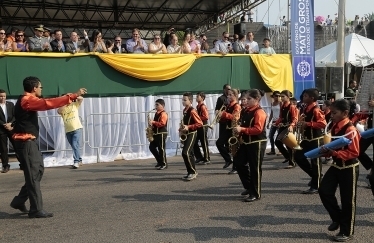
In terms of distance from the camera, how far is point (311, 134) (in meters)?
8.30

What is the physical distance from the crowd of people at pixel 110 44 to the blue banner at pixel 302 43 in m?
0.93

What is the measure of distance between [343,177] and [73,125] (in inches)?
301

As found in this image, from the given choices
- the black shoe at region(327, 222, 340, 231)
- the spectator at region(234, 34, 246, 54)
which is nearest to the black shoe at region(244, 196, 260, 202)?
the black shoe at region(327, 222, 340, 231)

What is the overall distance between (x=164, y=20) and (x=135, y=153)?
1149 centimetres

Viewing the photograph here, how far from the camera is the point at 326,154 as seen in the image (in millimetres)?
5656

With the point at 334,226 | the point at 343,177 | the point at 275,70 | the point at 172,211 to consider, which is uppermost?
the point at 275,70

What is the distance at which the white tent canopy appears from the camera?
21969mm

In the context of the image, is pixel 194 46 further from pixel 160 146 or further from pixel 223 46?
pixel 160 146

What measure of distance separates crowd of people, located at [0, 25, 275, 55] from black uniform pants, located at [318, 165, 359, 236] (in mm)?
8625

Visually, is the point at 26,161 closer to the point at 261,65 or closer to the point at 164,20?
the point at 261,65

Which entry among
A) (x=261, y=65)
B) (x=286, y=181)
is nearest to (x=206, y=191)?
(x=286, y=181)

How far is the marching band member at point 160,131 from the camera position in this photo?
10977 mm

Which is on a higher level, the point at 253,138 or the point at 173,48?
the point at 173,48

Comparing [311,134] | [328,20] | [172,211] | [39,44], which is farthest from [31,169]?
[328,20]
